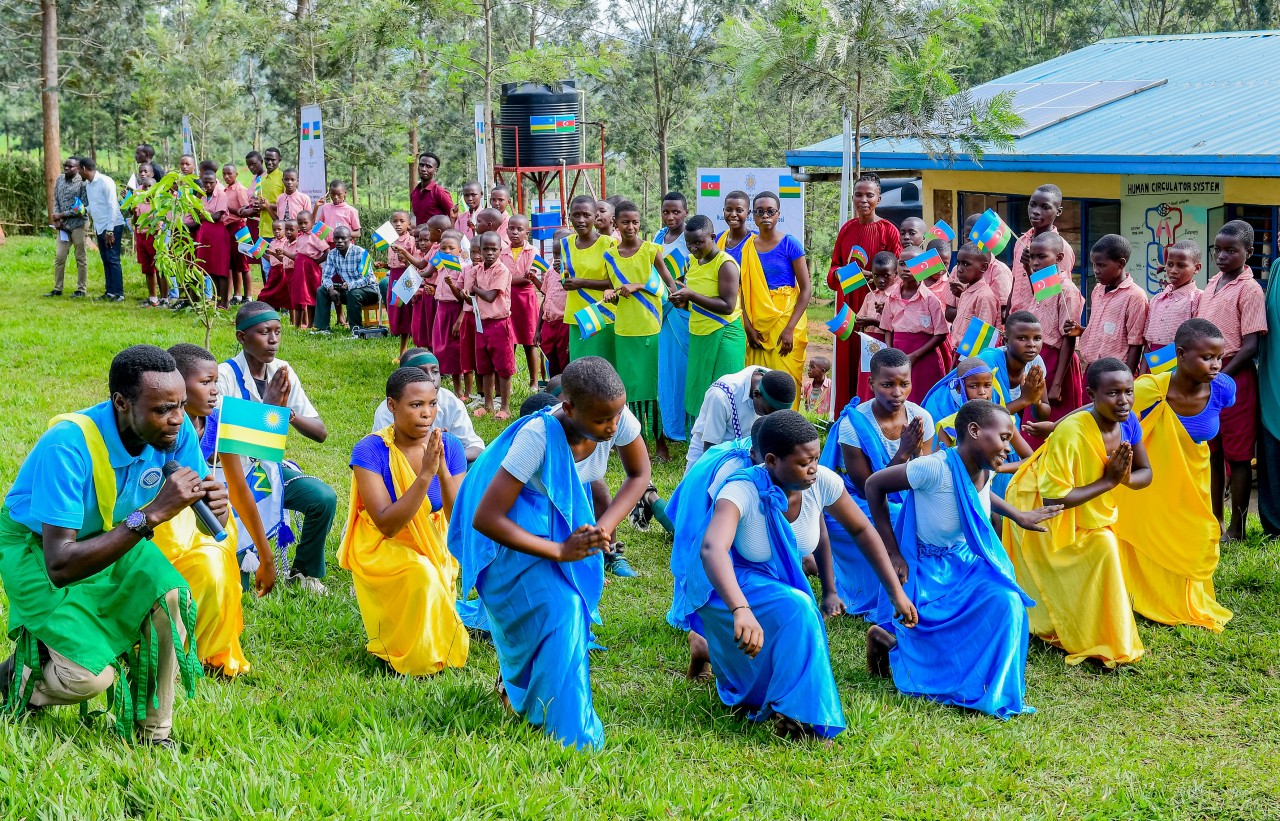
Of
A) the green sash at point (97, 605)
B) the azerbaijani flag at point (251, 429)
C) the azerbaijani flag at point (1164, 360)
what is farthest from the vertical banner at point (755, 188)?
the green sash at point (97, 605)

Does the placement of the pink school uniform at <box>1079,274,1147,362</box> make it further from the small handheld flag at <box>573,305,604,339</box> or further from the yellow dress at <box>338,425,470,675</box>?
the yellow dress at <box>338,425,470,675</box>

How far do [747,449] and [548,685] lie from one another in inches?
52.0

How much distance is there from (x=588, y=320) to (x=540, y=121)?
10330 mm

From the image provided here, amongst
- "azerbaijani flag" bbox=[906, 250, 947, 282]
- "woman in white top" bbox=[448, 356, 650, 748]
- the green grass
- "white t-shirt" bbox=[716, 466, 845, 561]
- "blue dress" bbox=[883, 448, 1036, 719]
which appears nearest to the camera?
the green grass

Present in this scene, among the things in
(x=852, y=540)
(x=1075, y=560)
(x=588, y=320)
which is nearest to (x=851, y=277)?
(x=588, y=320)

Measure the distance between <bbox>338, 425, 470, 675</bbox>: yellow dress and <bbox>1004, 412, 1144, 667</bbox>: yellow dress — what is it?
285 centimetres

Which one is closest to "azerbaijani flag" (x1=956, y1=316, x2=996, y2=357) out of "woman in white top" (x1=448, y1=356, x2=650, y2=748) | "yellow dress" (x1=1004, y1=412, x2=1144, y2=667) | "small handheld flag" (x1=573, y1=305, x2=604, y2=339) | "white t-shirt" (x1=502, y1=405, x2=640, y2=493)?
"yellow dress" (x1=1004, y1=412, x2=1144, y2=667)

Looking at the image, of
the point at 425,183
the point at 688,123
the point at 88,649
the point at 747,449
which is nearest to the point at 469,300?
the point at 425,183

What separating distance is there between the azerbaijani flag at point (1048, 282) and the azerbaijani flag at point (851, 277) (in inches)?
63.8

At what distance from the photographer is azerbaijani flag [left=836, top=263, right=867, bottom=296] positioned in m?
9.69

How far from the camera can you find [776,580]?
504 cm

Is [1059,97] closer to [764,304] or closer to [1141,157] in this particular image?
[1141,157]

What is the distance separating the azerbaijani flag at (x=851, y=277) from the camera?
9688mm

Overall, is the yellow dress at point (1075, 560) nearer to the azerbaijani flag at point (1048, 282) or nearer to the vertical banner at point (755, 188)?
the azerbaijani flag at point (1048, 282)
